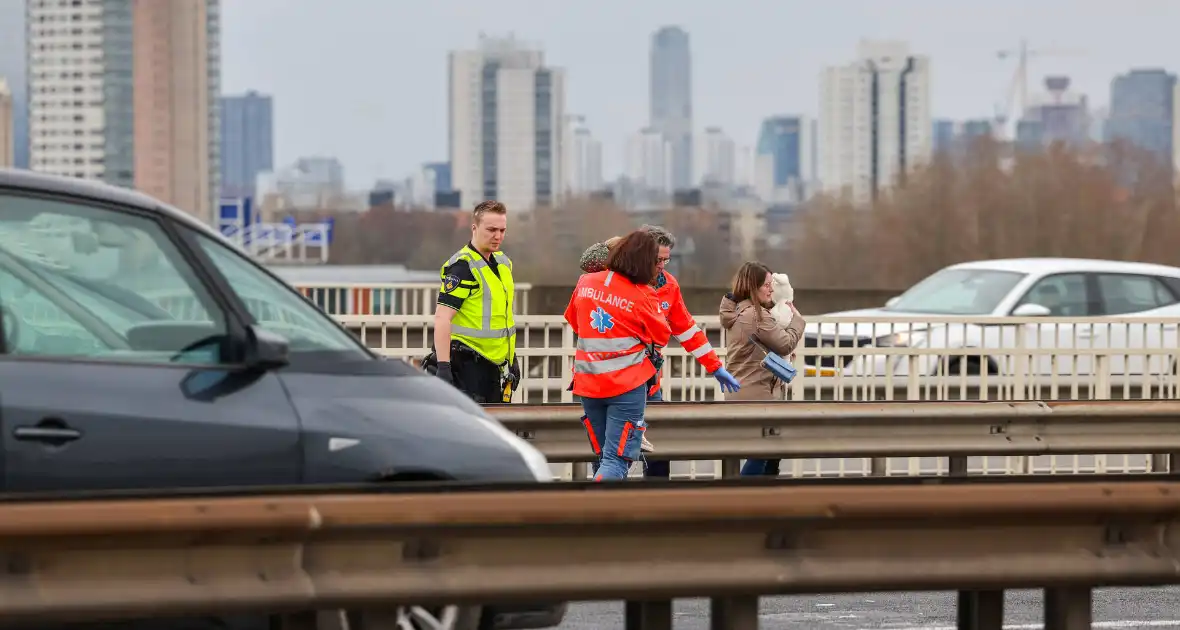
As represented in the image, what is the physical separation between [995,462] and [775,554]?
9.32 m

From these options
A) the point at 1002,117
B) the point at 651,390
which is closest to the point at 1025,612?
the point at 651,390

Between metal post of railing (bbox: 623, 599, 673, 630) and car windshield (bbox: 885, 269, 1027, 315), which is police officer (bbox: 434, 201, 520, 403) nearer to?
metal post of railing (bbox: 623, 599, 673, 630)

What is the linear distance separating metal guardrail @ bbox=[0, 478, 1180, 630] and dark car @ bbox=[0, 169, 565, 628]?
24.3 inches

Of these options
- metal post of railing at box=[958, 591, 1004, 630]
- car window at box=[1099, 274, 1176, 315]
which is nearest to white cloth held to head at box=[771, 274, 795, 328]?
metal post of railing at box=[958, 591, 1004, 630]

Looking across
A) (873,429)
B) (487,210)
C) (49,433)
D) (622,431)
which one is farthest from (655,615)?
(873,429)

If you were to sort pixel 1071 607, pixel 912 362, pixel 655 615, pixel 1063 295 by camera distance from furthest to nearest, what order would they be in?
pixel 1063 295, pixel 912 362, pixel 1071 607, pixel 655 615

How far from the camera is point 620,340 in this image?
933 centimetres

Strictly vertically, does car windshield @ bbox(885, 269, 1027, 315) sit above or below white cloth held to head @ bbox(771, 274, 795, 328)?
below

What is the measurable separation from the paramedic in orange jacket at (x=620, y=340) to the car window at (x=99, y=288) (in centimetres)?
365

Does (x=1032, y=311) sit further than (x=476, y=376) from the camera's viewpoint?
Yes

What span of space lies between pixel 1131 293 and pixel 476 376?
9.27 meters

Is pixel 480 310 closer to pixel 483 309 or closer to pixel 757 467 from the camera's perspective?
pixel 483 309

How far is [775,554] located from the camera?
208 inches

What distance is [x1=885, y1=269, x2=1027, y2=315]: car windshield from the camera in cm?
1742
